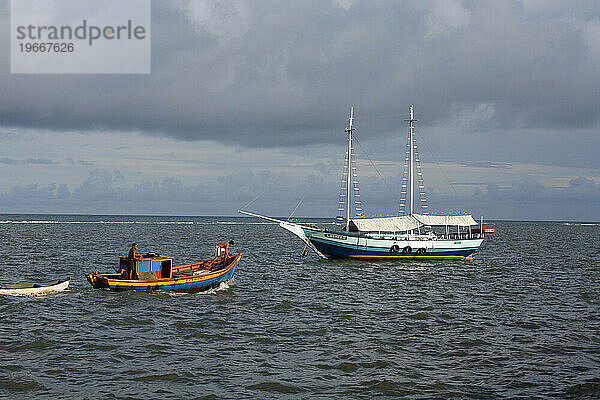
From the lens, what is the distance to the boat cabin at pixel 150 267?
30.5m

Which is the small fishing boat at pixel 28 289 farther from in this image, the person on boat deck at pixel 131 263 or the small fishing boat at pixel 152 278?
the person on boat deck at pixel 131 263

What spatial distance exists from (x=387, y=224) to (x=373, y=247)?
15.1ft

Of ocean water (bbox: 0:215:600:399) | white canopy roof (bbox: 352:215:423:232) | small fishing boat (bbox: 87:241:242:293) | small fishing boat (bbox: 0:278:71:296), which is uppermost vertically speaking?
white canopy roof (bbox: 352:215:423:232)

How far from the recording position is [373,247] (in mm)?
53531

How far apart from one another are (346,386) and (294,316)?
1033 cm

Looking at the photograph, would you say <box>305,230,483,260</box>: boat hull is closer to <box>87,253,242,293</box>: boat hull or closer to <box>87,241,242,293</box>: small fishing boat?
<box>87,241,242,293</box>: small fishing boat

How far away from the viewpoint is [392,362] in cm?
1877

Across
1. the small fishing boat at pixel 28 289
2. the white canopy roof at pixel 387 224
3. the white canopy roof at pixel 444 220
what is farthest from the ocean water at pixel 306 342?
the white canopy roof at pixel 444 220

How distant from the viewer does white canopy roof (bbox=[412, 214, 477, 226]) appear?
59250 mm

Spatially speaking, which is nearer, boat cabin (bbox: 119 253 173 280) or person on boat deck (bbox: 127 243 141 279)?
person on boat deck (bbox: 127 243 141 279)

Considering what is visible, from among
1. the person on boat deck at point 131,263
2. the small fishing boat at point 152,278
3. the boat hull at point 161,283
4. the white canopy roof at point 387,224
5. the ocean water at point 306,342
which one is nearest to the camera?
the ocean water at point 306,342

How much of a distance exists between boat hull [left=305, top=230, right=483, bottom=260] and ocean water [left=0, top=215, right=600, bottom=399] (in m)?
15.2

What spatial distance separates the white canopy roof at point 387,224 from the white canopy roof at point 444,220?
689 millimetres

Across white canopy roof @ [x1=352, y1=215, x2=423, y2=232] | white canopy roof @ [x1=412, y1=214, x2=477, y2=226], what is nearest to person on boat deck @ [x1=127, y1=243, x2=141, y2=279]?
white canopy roof @ [x1=352, y1=215, x2=423, y2=232]
